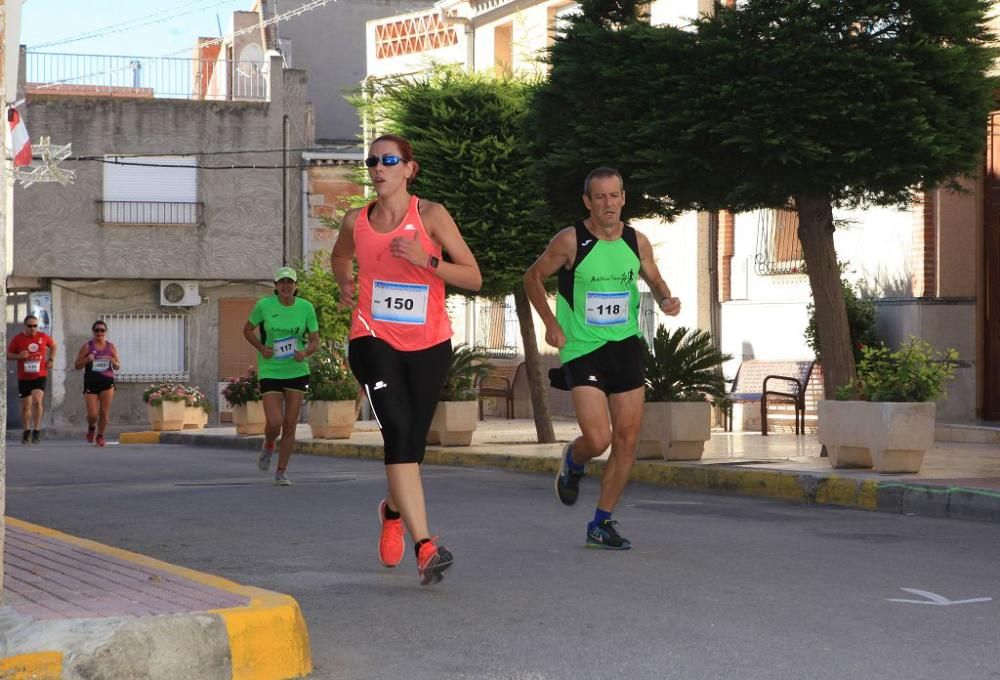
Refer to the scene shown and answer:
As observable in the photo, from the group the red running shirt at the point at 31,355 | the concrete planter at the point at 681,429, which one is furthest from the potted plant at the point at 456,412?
the red running shirt at the point at 31,355

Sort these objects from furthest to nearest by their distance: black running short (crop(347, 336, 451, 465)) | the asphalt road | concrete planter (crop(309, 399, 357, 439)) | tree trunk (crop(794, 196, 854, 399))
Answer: concrete planter (crop(309, 399, 357, 439)), tree trunk (crop(794, 196, 854, 399)), black running short (crop(347, 336, 451, 465)), the asphalt road

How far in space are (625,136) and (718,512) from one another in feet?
14.2

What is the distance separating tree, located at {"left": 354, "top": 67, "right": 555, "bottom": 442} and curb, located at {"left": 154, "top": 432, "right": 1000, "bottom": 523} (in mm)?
2656

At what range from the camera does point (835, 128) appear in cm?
1308

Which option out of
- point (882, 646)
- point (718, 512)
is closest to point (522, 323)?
point (718, 512)

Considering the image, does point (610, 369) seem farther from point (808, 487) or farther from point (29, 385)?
point (29, 385)

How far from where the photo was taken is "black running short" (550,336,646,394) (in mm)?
8406

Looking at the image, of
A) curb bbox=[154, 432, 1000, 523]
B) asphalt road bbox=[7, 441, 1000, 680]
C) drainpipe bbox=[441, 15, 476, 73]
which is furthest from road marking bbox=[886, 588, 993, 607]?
drainpipe bbox=[441, 15, 476, 73]

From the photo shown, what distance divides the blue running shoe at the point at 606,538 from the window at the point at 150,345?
102 ft

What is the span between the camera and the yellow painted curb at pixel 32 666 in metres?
4.73

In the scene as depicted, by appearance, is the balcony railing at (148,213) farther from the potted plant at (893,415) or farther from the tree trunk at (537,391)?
the potted plant at (893,415)

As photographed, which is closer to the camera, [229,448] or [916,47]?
[916,47]

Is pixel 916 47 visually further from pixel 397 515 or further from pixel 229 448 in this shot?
pixel 229 448

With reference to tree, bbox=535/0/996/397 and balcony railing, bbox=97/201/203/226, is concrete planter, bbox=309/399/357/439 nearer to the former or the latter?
tree, bbox=535/0/996/397
